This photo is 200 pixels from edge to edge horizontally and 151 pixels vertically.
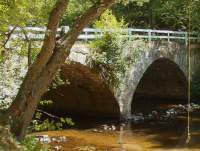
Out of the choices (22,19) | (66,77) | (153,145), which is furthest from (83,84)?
(22,19)

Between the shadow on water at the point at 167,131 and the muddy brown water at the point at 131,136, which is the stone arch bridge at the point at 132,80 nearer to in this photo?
the muddy brown water at the point at 131,136

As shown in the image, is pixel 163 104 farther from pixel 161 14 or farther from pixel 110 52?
pixel 110 52

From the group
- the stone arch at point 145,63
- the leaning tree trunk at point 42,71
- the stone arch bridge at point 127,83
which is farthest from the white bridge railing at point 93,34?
the leaning tree trunk at point 42,71

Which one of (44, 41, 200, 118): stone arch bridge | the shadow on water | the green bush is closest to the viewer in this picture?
the shadow on water

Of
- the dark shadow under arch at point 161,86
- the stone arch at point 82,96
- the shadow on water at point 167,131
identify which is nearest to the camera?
the shadow on water at point 167,131

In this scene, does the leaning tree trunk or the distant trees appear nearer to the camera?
the leaning tree trunk

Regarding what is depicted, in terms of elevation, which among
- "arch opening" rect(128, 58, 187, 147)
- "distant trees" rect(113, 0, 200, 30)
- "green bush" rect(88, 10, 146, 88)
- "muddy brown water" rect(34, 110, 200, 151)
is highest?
"distant trees" rect(113, 0, 200, 30)

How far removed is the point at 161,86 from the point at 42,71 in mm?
21674

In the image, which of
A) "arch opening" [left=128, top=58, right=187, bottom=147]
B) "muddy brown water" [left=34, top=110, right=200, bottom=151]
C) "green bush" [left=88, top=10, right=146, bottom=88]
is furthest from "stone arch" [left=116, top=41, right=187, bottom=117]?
"muddy brown water" [left=34, top=110, right=200, bottom=151]

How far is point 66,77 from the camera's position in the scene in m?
23.2

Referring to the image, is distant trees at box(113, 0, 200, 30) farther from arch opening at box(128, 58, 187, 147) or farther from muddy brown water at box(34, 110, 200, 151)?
muddy brown water at box(34, 110, 200, 151)

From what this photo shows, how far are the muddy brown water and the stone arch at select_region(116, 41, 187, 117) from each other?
1.17 m

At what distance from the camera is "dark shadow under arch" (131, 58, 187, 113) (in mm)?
29344

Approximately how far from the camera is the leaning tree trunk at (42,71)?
420 inches
